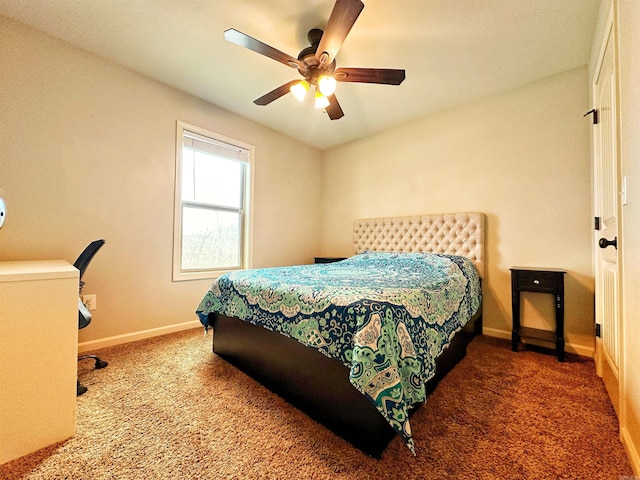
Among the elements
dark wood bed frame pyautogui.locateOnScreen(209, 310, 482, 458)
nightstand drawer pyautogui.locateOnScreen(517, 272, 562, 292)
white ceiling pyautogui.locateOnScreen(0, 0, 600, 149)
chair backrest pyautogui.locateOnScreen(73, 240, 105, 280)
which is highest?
white ceiling pyautogui.locateOnScreen(0, 0, 600, 149)

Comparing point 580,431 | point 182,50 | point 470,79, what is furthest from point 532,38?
point 182,50

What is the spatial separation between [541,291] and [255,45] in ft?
9.69

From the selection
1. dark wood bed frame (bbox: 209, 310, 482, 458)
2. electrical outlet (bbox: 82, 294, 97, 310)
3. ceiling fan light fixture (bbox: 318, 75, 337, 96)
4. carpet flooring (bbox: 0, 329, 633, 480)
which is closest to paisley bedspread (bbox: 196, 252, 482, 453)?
dark wood bed frame (bbox: 209, 310, 482, 458)

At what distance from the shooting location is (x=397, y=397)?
3.49 ft

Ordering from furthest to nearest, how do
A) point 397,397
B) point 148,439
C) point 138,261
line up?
1. point 138,261
2. point 148,439
3. point 397,397

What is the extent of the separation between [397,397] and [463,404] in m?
0.83

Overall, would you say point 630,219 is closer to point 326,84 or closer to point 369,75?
point 369,75

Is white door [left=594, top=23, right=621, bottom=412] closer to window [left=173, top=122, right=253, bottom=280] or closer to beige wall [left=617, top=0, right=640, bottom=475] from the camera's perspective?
beige wall [left=617, top=0, right=640, bottom=475]

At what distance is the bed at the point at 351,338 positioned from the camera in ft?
3.72

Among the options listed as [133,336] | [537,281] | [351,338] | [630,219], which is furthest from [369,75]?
[133,336]

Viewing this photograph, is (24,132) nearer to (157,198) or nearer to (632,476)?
(157,198)

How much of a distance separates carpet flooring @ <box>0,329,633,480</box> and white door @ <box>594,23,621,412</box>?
21 centimetres

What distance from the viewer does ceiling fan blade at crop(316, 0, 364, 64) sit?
4.79 ft

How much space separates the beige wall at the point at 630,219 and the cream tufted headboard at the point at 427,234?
1607mm
